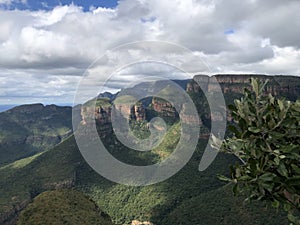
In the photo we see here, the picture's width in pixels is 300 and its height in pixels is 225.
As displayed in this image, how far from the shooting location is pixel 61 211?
46312 mm

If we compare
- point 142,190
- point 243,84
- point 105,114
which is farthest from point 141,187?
point 243,84

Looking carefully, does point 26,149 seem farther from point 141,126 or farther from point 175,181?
point 175,181

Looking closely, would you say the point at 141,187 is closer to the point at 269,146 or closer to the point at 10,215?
the point at 10,215

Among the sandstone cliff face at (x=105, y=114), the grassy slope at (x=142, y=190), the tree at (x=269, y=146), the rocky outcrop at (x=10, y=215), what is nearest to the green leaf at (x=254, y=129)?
the tree at (x=269, y=146)

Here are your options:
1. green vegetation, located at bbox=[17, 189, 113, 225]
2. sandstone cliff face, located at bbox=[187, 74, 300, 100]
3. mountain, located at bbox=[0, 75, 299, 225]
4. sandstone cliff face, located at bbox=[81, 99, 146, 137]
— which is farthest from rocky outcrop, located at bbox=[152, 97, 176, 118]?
green vegetation, located at bbox=[17, 189, 113, 225]

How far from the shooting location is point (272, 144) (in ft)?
15.8

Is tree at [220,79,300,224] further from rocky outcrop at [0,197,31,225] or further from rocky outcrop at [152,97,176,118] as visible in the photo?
rocky outcrop at [152,97,176,118]

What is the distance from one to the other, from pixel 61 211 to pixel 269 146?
4609 centimetres

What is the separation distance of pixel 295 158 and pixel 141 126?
118m

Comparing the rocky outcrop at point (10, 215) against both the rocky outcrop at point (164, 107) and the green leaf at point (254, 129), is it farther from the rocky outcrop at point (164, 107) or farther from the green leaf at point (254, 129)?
the green leaf at point (254, 129)

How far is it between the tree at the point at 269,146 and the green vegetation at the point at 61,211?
41.8 m

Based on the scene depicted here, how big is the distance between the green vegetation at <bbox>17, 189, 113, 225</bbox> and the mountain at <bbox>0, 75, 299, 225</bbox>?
26643 millimetres

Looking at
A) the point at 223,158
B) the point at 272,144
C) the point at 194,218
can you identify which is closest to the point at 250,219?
the point at 194,218

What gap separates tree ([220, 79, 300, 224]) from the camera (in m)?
4.61
